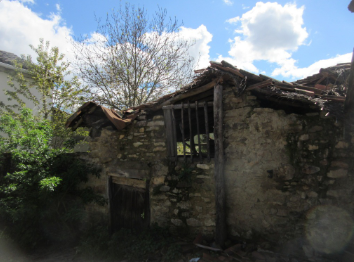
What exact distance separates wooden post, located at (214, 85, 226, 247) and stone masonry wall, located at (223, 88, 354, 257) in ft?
0.41

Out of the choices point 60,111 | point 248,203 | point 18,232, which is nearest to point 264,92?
point 248,203

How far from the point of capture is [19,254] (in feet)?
16.9

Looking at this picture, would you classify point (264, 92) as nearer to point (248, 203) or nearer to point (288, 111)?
point (288, 111)

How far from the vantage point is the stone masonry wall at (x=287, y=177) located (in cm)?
343

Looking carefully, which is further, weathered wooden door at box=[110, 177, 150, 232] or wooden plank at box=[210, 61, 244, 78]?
weathered wooden door at box=[110, 177, 150, 232]

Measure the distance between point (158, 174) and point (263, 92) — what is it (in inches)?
107

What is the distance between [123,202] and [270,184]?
3485 mm

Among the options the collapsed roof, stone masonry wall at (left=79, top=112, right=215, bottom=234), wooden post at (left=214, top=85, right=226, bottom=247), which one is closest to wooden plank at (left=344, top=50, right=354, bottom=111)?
the collapsed roof

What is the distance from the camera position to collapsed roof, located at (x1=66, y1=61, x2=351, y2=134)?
3580mm

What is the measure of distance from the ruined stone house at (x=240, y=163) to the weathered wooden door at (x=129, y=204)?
0.02m

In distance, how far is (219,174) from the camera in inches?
167

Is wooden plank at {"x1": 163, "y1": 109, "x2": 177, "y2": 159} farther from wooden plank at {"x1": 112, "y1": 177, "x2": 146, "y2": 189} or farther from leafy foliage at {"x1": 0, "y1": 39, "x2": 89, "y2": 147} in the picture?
leafy foliage at {"x1": 0, "y1": 39, "x2": 89, "y2": 147}

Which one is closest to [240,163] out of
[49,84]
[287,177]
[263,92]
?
[287,177]

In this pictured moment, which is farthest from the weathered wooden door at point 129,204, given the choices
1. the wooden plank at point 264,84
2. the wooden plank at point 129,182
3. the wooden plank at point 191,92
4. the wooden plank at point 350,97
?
the wooden plank at point 350,97
